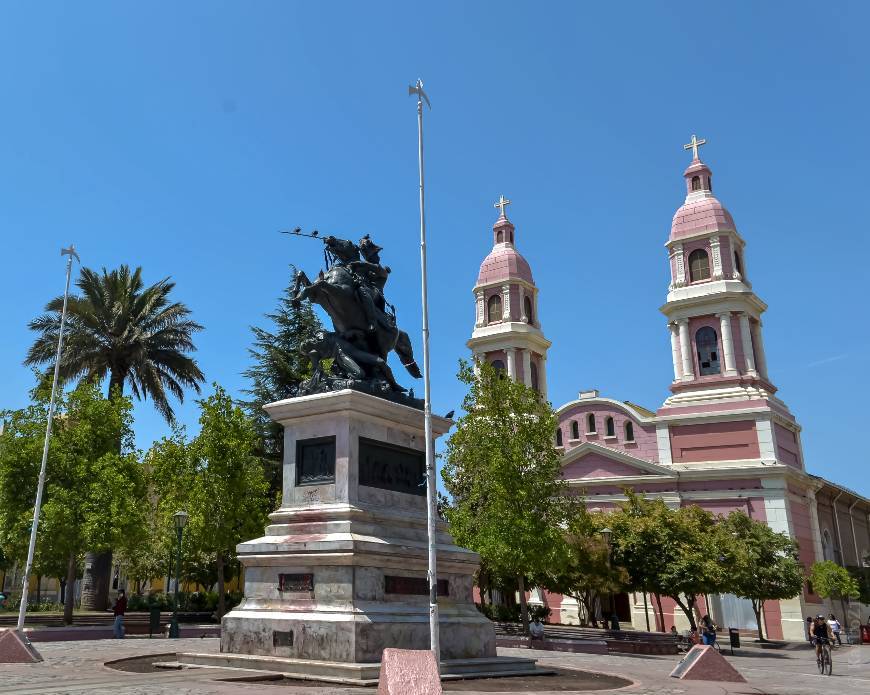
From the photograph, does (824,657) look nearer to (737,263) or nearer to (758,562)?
(758,562)

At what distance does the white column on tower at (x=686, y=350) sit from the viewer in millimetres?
50094

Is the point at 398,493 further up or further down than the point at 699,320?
further down

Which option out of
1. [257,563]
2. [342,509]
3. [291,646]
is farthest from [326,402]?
[291,646]

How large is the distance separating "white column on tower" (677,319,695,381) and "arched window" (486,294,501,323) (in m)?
12.8

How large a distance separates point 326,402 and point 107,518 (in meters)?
18.8

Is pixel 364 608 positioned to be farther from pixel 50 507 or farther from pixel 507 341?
pixel 507 341

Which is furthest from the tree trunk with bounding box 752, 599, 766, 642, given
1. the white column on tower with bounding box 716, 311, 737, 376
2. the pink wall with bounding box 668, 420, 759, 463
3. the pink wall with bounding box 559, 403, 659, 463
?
the white column on tower with bounding box 716, 311, 737, 376

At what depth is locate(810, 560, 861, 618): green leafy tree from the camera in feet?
141

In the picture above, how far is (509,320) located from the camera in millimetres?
56438

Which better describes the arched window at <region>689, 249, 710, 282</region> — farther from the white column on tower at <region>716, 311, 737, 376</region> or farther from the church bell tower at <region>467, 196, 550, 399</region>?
the church bell tower at <region>467, 196, 550, 399</region>

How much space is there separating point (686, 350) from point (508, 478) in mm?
24893

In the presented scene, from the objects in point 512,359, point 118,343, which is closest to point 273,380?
point 118,343

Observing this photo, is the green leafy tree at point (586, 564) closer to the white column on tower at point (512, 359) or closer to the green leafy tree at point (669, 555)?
the green leafy tree at point (669, 555)

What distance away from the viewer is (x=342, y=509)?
1266 cm
